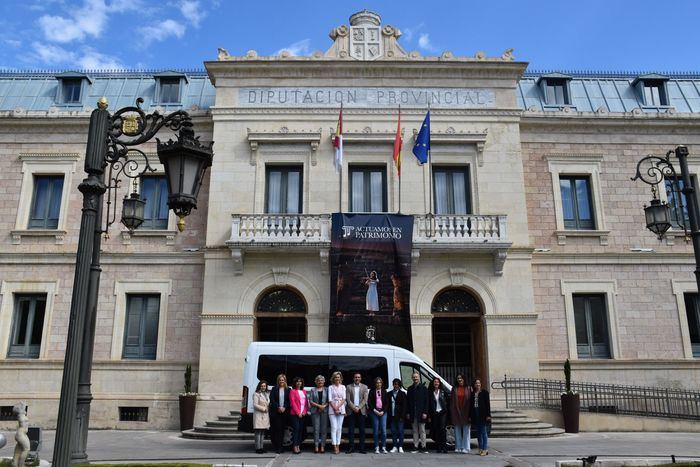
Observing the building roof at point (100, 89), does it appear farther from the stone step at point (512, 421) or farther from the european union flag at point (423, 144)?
the stone step at point (512, 421)

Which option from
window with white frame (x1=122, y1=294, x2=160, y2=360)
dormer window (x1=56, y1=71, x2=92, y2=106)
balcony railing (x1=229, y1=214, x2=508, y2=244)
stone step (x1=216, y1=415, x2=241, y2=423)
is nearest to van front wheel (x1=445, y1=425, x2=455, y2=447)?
stone step (x1=216, y1=415, x2=241, y2=423)

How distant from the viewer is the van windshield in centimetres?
1452

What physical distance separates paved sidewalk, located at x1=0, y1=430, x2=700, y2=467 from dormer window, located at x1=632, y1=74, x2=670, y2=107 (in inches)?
527

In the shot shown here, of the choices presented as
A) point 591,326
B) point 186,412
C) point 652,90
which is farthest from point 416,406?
point 652,90

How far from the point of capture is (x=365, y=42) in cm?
2212

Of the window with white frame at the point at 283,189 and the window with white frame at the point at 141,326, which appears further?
the window with white frame at the point at 283,189

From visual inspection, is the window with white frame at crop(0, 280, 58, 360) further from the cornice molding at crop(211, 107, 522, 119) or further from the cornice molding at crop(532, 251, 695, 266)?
A: the cornice molding at crop(532, 251, 695, 266)

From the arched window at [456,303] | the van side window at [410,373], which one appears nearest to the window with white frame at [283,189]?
the arched window at [456,303]

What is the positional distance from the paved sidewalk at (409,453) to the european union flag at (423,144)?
8.76m

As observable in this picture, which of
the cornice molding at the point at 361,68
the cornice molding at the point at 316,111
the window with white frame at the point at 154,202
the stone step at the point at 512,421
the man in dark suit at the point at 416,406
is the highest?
the cornice molding at the point at 361,68

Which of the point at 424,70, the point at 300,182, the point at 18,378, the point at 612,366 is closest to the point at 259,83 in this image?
the point at 300,182

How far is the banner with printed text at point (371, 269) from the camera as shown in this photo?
63.3 feet

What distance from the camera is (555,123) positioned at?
883 inches

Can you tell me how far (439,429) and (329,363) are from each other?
2951 millimetres
